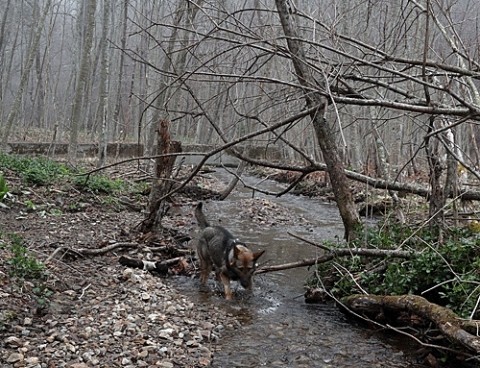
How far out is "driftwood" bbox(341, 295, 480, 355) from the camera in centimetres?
410

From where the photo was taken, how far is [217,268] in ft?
23.8

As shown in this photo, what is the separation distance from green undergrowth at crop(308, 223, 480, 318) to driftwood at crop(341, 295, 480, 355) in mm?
162

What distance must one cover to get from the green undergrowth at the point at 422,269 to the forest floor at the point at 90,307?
5.55 feet

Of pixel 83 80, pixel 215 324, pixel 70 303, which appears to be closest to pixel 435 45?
pixel 215 324

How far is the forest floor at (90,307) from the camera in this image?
14.2 ft

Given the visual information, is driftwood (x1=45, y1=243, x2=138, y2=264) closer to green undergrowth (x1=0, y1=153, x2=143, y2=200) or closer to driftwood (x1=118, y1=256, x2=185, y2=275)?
driftwood (x1=118, y1=256, x2=185, y2=275)

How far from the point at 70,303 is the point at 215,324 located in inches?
64.8

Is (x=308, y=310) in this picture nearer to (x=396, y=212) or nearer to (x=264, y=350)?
(x=264, y=350)

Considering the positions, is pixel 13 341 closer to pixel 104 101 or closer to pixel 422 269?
pixel 422 269

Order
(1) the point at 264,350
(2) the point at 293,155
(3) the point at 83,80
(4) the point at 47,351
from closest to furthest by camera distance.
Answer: (4) the point at 47,351
(1) the point at 264,350
(3) the point at 83,80
(2) the point at 293,155

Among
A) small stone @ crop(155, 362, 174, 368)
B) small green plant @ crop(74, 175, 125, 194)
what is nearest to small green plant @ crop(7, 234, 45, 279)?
small stone @ crop(155, 362, 174, 368)

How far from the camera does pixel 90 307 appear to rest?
5316mm

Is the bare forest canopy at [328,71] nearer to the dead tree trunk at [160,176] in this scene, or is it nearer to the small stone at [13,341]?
the dead tree trunk at [160,176]

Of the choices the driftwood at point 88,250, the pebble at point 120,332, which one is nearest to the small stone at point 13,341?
the pebble at point 120,332
